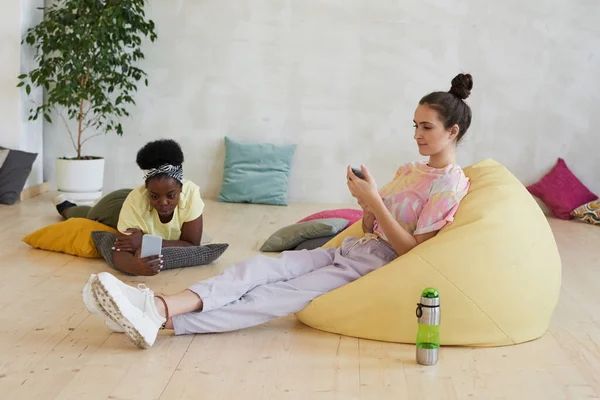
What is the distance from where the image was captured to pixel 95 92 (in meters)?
6.47

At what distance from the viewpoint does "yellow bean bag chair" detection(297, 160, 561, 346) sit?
3035 mm

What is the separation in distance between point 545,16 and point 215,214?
10.3 ft

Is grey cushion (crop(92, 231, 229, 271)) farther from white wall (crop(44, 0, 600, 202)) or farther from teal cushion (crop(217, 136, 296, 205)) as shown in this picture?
white wall (crop(44, 0, 600, 202))

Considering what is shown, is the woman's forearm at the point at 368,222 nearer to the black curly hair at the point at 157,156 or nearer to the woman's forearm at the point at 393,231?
the woman's forearm at the point at 393,231

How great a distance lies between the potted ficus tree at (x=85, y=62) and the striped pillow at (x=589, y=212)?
3604 millimetres

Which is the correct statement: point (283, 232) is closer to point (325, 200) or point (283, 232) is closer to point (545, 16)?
point (325, 200)

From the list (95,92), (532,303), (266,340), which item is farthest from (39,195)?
(532,303)

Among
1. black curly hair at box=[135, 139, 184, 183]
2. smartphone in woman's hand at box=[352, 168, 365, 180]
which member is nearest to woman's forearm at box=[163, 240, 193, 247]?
black curly hair at box=[135, 139, 184, 183]

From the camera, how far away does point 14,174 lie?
6.38 metres

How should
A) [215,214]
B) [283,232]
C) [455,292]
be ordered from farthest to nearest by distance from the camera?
[215,214] < [283,232] < [455,292]

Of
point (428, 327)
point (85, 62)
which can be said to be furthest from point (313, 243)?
point (85, 62)

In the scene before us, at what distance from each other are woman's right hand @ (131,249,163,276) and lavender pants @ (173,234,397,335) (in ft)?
2.53

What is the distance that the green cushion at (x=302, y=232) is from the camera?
4.77 meters

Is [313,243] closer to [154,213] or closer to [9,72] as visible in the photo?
[154,213]
